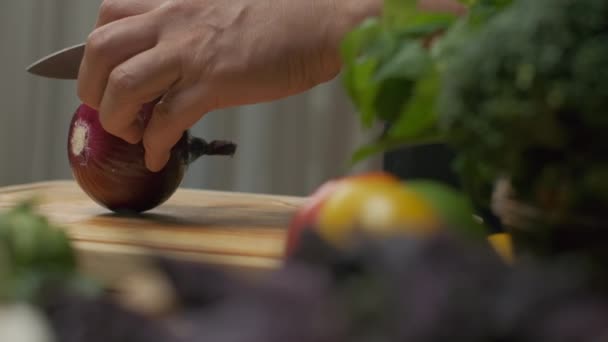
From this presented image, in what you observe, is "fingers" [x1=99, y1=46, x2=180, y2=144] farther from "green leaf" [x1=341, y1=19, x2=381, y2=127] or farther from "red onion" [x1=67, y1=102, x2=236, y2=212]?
"green leaf" [x1=341, y1=19, x2=381, y2=127]

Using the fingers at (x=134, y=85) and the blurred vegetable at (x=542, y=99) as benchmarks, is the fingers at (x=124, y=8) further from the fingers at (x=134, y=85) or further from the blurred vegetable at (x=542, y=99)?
the blurred vegetable at (x=542, y=99)

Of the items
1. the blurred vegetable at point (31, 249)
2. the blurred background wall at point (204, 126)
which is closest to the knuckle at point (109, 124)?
the blurred vegetable at point (31, 249)

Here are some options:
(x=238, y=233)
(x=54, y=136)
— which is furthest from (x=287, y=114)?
(x=238, y=233)

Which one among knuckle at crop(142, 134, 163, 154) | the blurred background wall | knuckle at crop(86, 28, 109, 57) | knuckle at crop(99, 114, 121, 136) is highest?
knuckle at crop(86, 28, 109, 57)

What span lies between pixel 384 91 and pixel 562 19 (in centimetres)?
11

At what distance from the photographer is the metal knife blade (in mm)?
1057

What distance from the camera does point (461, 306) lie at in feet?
0.75

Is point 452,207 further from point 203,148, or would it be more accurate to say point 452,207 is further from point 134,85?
point 203,148

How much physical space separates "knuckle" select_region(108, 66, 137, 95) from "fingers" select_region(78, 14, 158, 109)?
0.9 inches

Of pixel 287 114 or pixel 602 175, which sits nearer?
pixel 602 175

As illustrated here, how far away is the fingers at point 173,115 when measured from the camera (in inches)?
37.0

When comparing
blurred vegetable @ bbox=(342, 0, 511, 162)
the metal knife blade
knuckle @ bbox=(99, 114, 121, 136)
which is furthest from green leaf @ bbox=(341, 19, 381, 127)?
the metal knife blade

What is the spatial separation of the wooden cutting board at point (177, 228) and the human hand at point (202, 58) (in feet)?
0.34

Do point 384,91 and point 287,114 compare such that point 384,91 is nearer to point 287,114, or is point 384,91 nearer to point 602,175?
point 602,175
